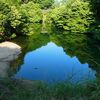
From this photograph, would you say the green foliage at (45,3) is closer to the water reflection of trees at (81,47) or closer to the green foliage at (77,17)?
the green foliage at (77,17)

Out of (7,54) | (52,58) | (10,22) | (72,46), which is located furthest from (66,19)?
(7,54)

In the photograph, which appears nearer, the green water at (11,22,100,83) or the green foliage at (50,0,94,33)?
the green water at (11,22,100,83)

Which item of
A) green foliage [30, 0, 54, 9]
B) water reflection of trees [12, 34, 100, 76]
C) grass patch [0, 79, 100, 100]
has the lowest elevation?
green foliage [30, 0, 54, 9]

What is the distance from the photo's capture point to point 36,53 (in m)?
29.0

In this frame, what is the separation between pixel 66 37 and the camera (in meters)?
40.7

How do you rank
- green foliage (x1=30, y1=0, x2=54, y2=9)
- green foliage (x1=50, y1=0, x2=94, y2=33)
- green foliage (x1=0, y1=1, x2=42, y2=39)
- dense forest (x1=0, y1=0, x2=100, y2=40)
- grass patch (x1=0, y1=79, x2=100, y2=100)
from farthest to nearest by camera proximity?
green foliage (x1=30, y1=0, x2=54, y2=9) < green foliage (x1=50, y1=0, x2=94, y2=33) < dense forest (x1=0, y1=0, x2=100, y2=40) < green foliage (x1=0, y1=1, x2=42, y2=39) < grass patch (x1=0, y1=79, x2=100, y2=100)

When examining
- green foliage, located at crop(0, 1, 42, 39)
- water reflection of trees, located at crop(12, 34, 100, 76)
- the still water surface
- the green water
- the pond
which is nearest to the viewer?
the still water surface

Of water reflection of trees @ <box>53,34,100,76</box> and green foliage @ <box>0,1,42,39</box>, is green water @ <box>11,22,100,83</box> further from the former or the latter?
green foliage @ <box>0,1,42,39</box>

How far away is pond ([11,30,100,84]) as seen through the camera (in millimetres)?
19500

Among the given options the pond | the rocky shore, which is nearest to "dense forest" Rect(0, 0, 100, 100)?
the pond

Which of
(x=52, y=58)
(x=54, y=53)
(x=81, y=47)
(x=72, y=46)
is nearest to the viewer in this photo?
(x=52, y=58)

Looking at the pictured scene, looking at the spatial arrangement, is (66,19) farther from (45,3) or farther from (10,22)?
(45,3)

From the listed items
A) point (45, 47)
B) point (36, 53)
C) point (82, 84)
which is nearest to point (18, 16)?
point (45, 47)

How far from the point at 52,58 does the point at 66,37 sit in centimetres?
1461
